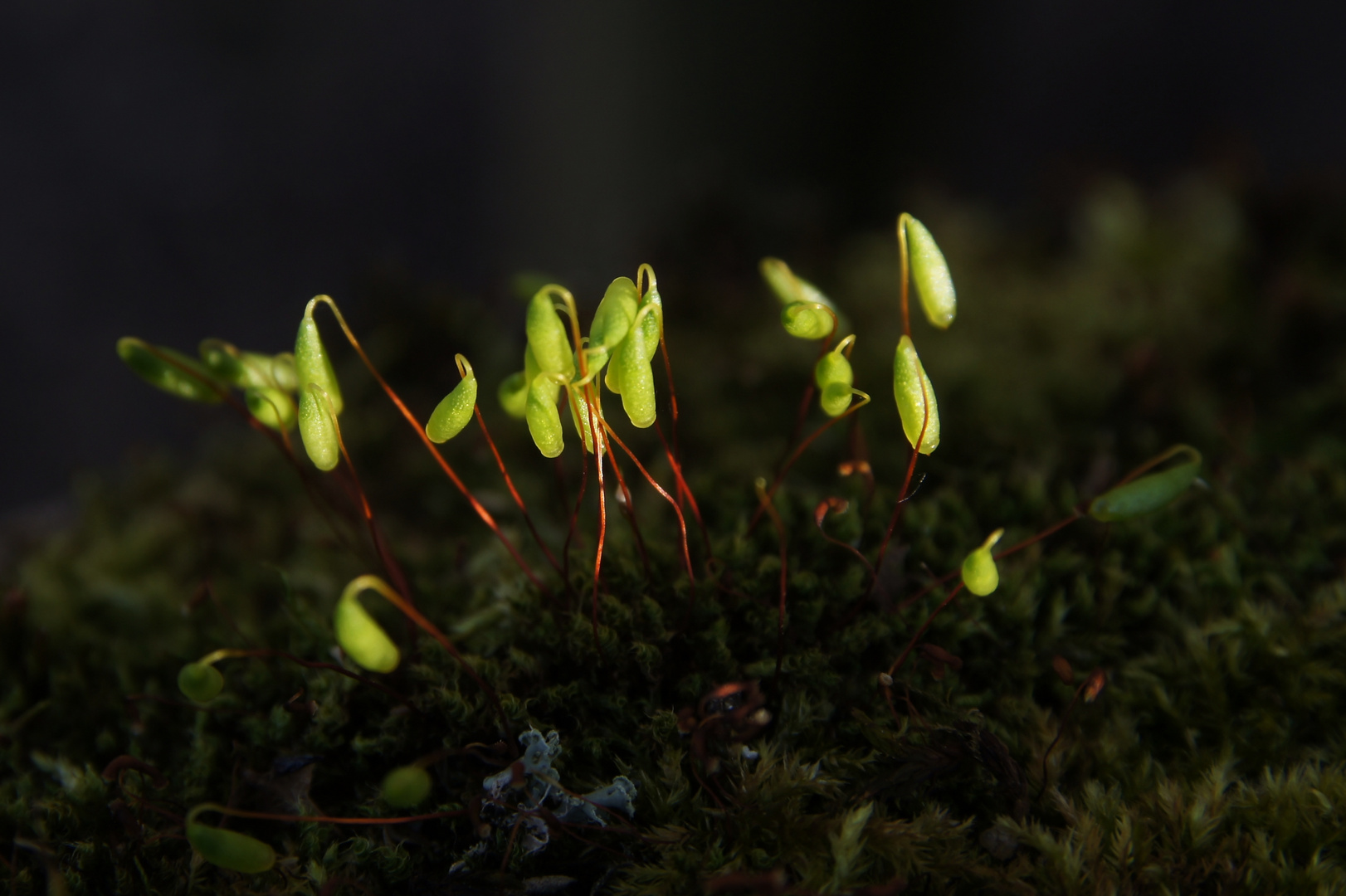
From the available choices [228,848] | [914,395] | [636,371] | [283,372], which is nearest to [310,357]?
[283,372]

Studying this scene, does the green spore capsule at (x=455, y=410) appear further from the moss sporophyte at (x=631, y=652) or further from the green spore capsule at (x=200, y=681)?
the green spore capsule at (x=200, y=681)

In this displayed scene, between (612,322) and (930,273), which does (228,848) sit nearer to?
(612,322)

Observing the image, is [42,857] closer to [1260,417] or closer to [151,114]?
[1260,417]

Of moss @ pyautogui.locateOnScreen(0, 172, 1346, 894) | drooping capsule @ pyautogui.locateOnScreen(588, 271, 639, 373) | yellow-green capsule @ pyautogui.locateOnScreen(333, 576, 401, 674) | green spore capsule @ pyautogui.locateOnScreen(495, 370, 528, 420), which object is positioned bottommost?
moss @ pyautogui.locateOnScreen(0, 172, 1346, 894)

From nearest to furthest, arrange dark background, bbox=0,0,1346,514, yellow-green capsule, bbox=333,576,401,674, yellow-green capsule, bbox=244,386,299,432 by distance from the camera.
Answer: yellow-green capsule, bbox=333,576,401,674, yellow-green capsule, bbox=244,386,299,432, dark background, bbox=0,0,1346,514

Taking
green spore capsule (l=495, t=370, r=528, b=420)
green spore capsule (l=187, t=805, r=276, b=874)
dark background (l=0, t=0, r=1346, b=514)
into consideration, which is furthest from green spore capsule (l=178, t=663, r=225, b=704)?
dark background (l=0, t=0, r=1346, b=514)

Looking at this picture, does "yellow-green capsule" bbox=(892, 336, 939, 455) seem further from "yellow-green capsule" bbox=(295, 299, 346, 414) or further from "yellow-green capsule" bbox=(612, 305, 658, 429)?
"yellow-green capsule" bbox=(295, 299, 346, 414)

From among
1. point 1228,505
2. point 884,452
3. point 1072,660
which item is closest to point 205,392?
point 884,452

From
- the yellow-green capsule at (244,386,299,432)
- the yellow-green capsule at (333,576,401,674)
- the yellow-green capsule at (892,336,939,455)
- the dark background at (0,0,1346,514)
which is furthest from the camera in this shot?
the dark background at (0,0,1346,514)
